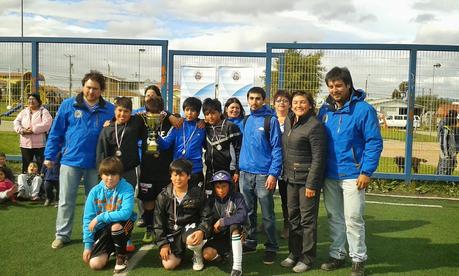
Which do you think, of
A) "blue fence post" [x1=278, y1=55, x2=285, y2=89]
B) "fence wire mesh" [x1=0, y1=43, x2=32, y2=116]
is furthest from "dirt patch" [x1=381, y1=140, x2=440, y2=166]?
"fence wire mesh" [x1=0, y1=43, x2=32, y2=116]

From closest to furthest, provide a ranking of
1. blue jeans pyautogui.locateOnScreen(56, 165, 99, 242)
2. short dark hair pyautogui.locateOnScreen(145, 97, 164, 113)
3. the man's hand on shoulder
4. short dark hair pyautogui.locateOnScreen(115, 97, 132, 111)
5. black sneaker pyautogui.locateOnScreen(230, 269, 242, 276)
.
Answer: the man's hand on shoulder < black sneaker pyautogui.locateOnScreen(230, 269, 242, 276) < short dark hair pyautogui.locateOnScreen(115, 97, 132, 111) < blue jeans pyautogui.locateOnScreen(56, 165, 99, 242) < short dark hair pyautogui.locateOnScreen(145, 97, 164, 113)

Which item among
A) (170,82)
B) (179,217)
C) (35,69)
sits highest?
(35,69)

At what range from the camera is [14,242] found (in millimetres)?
5117

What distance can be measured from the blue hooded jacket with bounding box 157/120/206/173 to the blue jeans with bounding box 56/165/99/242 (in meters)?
0.95

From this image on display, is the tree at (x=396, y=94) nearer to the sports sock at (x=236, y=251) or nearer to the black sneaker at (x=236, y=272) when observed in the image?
the sports sock at (x=236, y=251)

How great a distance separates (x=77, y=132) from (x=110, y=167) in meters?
0.76

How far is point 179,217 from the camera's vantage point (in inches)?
180

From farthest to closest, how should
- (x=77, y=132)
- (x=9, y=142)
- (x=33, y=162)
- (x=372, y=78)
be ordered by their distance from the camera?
(x=9, y=142), (x=372, y=78), (x=33, y=162), (x=77, y=132)

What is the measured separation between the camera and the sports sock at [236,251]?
4.22 m

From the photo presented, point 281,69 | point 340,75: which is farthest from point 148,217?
point 281,69

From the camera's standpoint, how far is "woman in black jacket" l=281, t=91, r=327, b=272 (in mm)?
4281

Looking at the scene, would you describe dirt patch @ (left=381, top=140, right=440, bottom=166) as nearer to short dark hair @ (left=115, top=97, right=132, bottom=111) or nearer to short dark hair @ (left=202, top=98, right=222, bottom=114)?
short dark hair @ (left=202, top=98, right=222, bottom=114)

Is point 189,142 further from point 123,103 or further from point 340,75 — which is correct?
point 340,75

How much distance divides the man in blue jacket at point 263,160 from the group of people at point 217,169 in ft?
0.04
